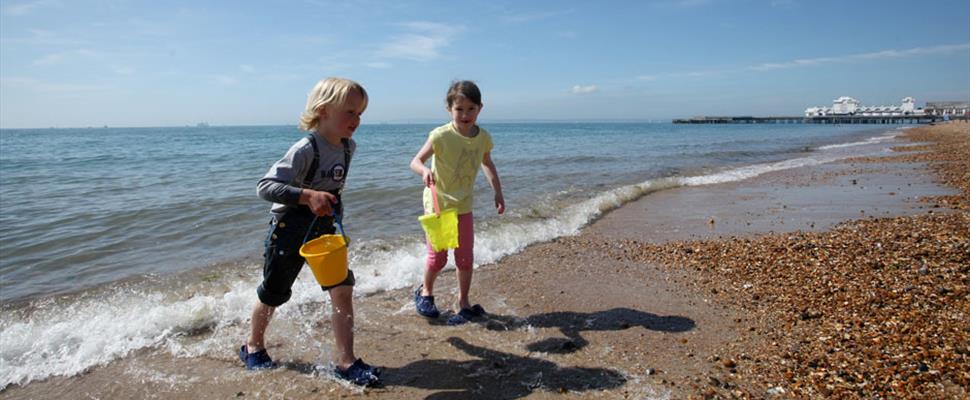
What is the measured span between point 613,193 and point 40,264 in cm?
894

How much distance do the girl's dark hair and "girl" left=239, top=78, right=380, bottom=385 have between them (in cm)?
91

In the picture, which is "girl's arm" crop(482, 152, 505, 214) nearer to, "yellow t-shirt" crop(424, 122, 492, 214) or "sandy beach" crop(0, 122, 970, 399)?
"yellow t-shirt" crop(424, 122, 492, 214)

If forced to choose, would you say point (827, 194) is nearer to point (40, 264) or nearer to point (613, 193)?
point (613, 193)

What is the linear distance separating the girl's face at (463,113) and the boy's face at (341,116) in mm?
935

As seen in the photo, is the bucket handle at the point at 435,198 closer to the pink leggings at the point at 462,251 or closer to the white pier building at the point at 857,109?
the pink leggings at the point at 462,251

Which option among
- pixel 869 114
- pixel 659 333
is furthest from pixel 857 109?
pixel 659 333

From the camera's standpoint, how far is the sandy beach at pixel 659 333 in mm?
2914

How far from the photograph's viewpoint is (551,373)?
3102mm

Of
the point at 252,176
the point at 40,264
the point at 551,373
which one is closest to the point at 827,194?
the point at 551,373

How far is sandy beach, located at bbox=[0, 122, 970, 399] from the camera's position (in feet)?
9.56

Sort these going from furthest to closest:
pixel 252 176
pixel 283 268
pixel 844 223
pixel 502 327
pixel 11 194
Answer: pixel 252 176, pixel 11 194, pixel 844 223, pixel 502 327, pixel 283 268

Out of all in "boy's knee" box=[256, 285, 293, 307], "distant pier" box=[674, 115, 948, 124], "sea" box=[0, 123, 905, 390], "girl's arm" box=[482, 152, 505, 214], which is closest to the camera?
"boy's knee" box=[256, 285, 293, 307]

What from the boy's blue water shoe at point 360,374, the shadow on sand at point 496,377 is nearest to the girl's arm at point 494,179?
the shadow on sand at point 496,377

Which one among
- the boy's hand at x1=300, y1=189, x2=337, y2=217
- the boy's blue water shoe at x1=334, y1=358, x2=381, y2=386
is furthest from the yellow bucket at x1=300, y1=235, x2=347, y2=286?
the boy's blue water shoe at x1=334, y1=358, x2=381, y2=386
